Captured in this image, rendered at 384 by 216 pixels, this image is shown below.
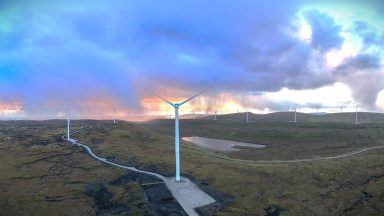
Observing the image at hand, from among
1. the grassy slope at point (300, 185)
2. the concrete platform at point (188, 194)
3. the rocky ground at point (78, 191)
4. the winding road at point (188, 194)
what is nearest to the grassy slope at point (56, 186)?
the rocky ground at point (78, 191)

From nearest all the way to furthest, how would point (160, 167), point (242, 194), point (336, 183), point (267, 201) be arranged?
point (267, 201), point (242, 194), point (336, 183), point (160, 167)

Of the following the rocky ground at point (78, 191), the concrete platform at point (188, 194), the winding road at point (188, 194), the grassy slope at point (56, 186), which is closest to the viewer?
the winding road at point (188, 194)

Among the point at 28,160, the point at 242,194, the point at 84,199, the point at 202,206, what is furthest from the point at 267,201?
the point at 28,160

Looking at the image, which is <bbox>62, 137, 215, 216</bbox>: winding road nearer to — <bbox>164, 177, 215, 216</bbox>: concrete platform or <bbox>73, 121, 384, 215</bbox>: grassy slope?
<bbox>164, 177, 215, 216</bbox>: concrete platform

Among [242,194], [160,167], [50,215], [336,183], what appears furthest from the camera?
[160,167]

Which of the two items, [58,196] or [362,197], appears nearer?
[362,197]

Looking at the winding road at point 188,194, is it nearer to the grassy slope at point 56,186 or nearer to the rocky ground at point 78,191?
the rocky ground at point 78,191

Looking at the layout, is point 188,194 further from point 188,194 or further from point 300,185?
point 300,185

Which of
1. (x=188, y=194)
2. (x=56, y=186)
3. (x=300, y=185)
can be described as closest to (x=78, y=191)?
(x=56, y=186)

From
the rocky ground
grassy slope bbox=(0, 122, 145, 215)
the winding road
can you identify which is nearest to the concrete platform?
the winding road

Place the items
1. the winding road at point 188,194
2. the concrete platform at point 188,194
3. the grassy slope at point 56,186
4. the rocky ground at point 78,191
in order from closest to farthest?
the winding road at point 188,194 < the concrete platform at point 188,194 < the rocky ground at point 78,191 < the grassy slope at point 56,186

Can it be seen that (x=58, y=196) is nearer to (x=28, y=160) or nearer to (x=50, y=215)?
(x=50, y=215)
